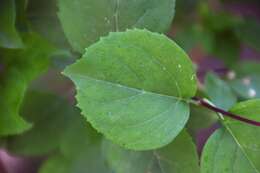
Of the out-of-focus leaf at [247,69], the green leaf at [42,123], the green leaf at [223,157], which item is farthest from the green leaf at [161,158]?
the out-of-focus leaf at [247,69]

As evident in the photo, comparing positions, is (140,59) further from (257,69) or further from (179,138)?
(257,69)

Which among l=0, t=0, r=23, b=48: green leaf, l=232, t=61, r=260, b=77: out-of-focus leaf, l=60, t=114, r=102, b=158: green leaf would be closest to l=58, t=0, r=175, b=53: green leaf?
l=0, t=0, r=23, b=48: green leaf

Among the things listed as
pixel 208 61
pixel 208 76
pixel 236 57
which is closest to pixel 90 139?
pixel 208 76

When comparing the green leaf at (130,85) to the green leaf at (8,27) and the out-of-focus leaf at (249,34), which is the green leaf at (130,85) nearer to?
the green leaf at (8,27)

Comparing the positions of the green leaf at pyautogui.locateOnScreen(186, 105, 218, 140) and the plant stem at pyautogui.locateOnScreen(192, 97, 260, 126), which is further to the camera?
the green leaf at pyautogui.locateOnScreen(186, 105, 218, 140)

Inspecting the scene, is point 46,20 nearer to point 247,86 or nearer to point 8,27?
point 8,27

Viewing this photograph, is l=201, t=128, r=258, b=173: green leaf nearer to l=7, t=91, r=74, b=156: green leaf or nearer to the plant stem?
the plant stem
